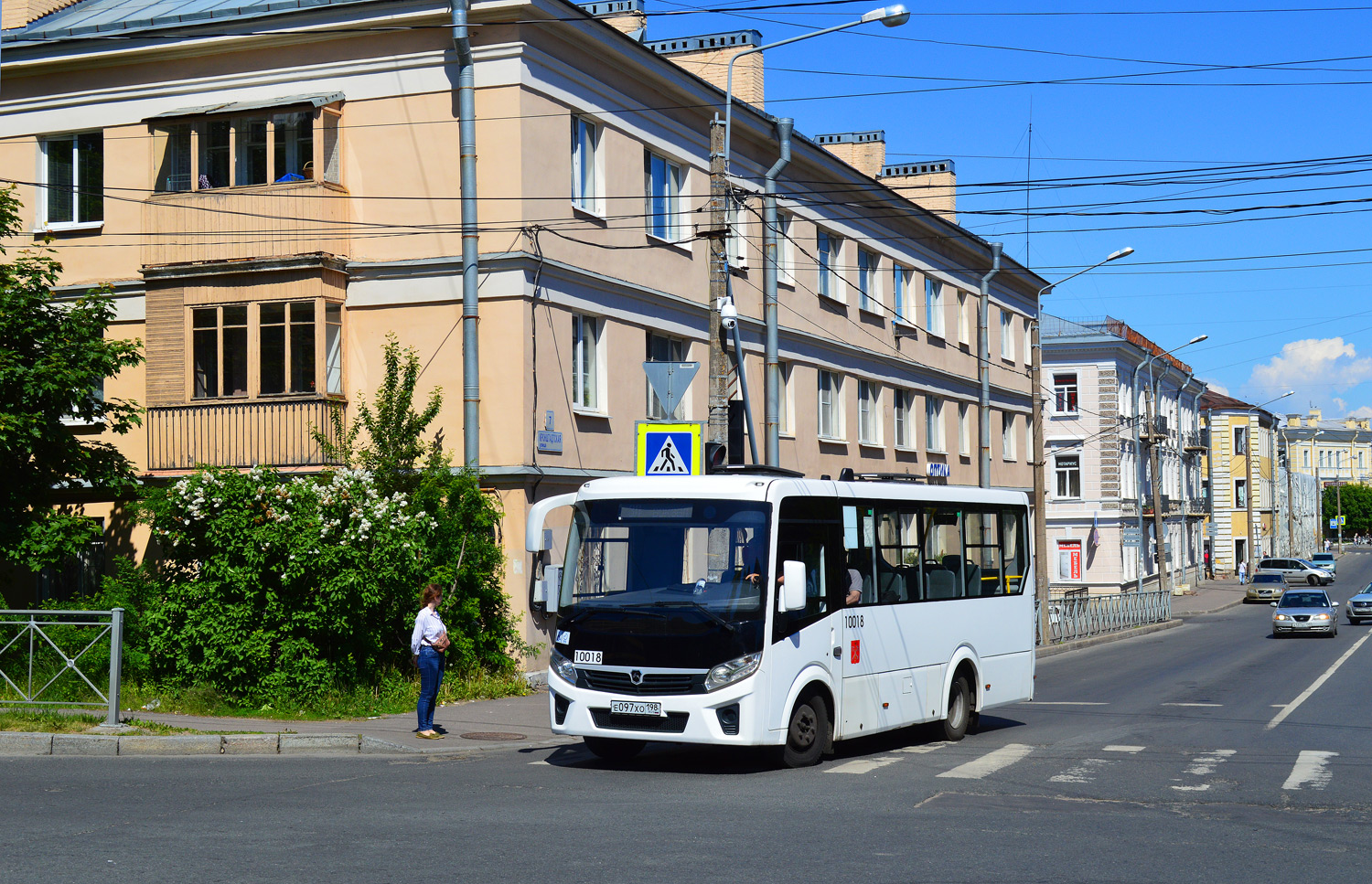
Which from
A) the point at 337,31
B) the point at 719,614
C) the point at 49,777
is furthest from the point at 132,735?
the point at 337,31

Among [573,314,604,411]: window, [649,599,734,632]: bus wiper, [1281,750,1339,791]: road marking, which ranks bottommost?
[1281,750,1339,791]: road marking

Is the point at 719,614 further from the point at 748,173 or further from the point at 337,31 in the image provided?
the point at 748,173

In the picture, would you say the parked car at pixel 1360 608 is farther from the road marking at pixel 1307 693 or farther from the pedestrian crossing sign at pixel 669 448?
the pedestrian crossing sign at pixel 669 448

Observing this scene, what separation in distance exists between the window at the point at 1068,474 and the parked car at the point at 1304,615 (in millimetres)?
24858

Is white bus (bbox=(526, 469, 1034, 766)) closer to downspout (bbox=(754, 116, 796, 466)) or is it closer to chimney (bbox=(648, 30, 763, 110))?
downspout (bbox=(754, 116, 796, 466))

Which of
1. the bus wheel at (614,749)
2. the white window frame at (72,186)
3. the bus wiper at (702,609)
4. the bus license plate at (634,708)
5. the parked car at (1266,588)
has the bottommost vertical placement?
the parked car at (1266,588)

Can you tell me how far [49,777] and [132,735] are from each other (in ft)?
6.61

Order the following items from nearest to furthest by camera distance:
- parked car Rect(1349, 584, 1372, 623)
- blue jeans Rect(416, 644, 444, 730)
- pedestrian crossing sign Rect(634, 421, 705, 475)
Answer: blue jeans Rect(416, 644, 444, 730) → pedestrian crossing sign Rect(634, 421, 705, 475) → parked car Rect(1349, 584, 1372, 623)

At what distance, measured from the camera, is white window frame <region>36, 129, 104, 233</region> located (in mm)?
22594

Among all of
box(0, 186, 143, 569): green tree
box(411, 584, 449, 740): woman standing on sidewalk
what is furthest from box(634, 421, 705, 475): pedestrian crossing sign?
box(0, 186, 143, 569): green tree

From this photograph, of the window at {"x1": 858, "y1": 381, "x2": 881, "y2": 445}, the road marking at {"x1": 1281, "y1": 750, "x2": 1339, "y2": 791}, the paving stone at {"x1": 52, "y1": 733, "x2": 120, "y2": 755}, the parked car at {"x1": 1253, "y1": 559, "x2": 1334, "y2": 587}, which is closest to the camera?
the road marking at {"x1": 1281, "y1": 750, "x2": 1339, "y2": 791}

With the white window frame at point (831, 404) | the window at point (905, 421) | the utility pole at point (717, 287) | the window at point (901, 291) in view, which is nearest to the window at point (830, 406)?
the white window frame at point (831, 404)

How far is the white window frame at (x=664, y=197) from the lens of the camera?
23641 millimetres

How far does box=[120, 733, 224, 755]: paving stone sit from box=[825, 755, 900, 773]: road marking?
19.3ft
